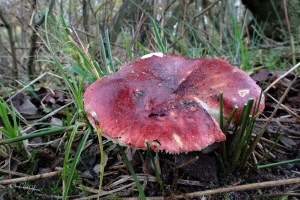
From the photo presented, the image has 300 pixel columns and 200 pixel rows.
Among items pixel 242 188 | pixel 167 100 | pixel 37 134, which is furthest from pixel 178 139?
pixel 37 134

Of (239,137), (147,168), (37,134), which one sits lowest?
(147,168)

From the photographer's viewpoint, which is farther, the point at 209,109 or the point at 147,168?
the point at 147,168

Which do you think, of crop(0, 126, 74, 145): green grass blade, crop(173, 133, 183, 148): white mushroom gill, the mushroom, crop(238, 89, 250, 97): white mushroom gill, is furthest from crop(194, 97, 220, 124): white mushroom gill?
crop(0, 126, 74, 145): green grass blade

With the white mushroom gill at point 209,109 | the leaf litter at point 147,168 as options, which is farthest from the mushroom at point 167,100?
the leaf litter at point 147,168

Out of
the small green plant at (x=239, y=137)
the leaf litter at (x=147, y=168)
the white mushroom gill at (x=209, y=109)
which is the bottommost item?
the leaf litter at (x=147, y=168)

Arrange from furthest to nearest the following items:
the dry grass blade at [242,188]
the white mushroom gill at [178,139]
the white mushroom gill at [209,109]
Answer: the white mushroom gill at [209,109] < the dry grass blade at [242,188] < the white mushroom gill at [178,139]

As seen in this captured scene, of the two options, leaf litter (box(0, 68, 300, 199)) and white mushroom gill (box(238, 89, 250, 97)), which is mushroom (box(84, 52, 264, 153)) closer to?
white mushroom gill (box(238, 89, 250, 97))

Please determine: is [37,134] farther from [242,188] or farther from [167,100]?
[242,188]

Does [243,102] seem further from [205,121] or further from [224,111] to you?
[205,121]

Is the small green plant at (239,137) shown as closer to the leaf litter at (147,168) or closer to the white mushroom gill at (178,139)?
the leaf litter at (147,168)
